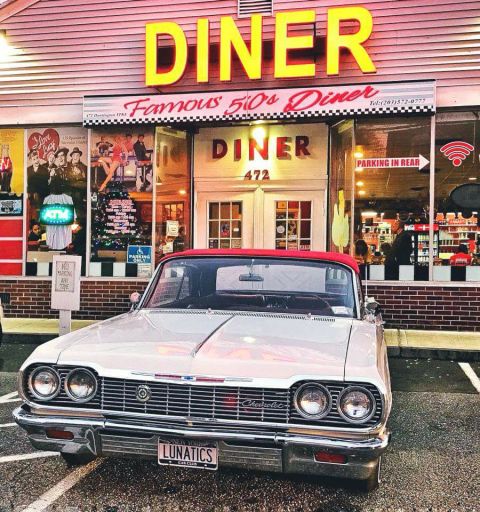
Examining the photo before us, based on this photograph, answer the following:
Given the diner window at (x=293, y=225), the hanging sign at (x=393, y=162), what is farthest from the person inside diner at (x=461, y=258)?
the diner window at (x=293, y=225)

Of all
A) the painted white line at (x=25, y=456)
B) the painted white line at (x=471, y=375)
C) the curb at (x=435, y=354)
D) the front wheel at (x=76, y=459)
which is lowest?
the painted white line at (x=471, y=375)

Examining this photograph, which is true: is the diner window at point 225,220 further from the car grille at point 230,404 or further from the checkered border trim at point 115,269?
the car grille at point 230,404

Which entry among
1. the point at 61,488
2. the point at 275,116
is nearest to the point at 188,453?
the point at 61,488

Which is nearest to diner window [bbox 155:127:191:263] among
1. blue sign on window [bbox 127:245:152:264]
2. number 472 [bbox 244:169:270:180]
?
blue sign on window [bbox 127:245:152:264]

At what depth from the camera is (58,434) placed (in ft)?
11.2

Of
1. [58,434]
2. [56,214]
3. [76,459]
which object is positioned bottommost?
[76,459]

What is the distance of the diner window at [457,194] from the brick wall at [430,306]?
29 cm

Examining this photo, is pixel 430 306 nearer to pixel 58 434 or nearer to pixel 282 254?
pixel 282 254

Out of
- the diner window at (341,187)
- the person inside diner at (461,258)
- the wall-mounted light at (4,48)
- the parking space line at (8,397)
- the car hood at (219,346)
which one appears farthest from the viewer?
the wall-mounted light at (4,48)

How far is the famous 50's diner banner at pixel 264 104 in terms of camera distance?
9.97 m

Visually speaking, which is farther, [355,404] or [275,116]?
[275,116]

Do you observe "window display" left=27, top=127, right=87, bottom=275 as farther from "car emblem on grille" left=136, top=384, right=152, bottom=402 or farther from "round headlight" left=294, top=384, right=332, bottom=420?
"round headlight" left=294, top=384, right=332, bottom=420

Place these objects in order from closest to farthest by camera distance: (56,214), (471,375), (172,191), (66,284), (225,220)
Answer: (471,375), (66,284), (56,214), (172,191), (225,220)

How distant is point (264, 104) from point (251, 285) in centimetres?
635
